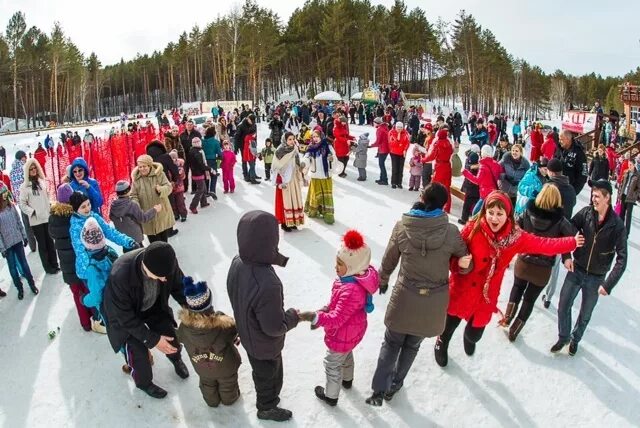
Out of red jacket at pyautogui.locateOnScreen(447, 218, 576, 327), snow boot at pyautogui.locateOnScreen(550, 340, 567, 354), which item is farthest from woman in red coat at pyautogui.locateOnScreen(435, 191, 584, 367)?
snow boot at pyautogui.locateOnScreen(550, 340, 567, 354)

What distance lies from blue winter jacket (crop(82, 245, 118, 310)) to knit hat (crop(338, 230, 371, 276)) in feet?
6.22

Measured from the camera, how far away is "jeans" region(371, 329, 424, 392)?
135 inches

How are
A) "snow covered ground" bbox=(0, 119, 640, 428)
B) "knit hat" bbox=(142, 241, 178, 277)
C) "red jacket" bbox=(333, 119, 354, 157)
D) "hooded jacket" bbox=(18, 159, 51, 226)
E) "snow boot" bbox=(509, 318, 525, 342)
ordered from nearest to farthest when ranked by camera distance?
"knit hat" bbox=(142, 241, 178, 277) < "snow covered ground" bbox=(0, 119, 640, 428) < "snow boot" bbox=(509, 318, 525, 342) < "hooded jacket" bbox=(18, 159, 51, 226) < "red jacket" bbox=(333, 119, 354, 157)

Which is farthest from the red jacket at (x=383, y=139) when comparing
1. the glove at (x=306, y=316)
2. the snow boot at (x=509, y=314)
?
the glove at (x=306, y=316)

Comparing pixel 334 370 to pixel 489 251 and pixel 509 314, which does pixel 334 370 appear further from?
pixel 509 314

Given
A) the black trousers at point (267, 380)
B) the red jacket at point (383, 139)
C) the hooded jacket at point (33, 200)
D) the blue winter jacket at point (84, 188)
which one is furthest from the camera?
the red jacket at point (383, 139)

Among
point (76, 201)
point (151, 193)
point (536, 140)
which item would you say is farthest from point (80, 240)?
point (536, 140)

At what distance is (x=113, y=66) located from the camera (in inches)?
3265

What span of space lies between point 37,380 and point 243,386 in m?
1.81

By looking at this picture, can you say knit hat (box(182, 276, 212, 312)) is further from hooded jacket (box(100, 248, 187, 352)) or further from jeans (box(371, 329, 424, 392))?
jeans (box(371, 329, 424, 392))

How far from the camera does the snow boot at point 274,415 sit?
336 cm

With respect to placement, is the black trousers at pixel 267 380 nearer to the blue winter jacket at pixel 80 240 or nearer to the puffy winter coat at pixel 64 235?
the blue winter jacket at pixel 80 240

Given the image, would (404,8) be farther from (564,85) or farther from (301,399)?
(301,399)

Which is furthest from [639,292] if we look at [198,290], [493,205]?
[198,290]
